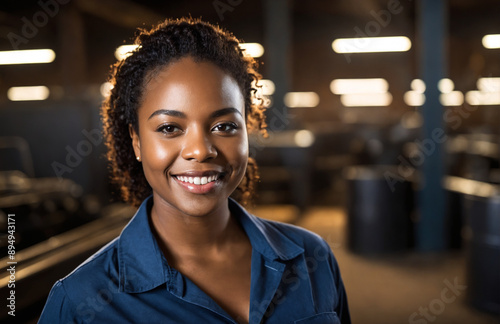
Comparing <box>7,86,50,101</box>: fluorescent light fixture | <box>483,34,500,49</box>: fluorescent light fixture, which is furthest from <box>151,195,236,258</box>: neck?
<box>7,86,50,101</box>: fluorescent light fixture

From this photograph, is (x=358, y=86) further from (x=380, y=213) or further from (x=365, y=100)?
(x=380, y=213)

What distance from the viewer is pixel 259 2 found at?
10812 millimetres

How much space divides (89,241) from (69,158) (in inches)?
80.6

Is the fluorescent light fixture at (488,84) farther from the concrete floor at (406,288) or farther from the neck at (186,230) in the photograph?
the neck at (186,230)

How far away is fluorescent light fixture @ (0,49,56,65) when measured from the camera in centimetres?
1253

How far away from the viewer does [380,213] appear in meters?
4.84

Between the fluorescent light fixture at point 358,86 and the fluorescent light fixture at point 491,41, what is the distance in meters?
2.96

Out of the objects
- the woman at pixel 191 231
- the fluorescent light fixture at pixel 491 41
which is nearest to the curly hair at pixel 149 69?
the woman at pixel 191 231

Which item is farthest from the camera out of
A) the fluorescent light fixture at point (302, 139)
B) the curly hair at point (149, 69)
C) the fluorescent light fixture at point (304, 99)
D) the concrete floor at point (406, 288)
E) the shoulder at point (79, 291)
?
the fluorescent light fixture at point (304, 99)

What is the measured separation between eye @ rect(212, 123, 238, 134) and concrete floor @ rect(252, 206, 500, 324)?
8.36 ft

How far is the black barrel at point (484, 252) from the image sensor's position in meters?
3.35

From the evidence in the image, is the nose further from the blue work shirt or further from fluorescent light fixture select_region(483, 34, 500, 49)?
fluorescent light fixture select_region(483, 34, 500, 49)

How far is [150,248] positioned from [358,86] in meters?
14.6

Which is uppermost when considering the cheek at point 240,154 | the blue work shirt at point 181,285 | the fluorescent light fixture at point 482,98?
the fluorescent light fixture at point 482,98
